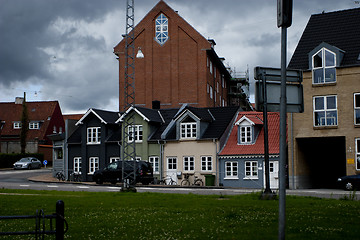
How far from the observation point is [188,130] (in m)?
44.3

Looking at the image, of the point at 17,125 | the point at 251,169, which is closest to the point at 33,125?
the point at 17,125

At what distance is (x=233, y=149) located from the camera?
41906 millimetres

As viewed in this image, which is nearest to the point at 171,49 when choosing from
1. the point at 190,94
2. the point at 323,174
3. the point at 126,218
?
the point at 190,94

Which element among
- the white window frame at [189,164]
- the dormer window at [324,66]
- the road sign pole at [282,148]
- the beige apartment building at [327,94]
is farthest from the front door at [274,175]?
the road sign pole at [282,148]

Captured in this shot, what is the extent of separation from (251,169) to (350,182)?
9312 millimetres

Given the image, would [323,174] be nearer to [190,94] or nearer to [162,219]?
[190,94]

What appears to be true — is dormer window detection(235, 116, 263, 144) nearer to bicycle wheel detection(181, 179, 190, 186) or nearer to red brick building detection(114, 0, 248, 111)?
bicycle wheel detection(181, 179, 190, 186)

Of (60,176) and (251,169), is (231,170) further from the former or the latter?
(60,176)

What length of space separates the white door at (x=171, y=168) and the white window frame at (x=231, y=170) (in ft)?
15.6

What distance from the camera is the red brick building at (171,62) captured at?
5659 centimetres

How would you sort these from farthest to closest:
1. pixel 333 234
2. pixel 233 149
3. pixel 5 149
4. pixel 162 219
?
pixel 5 149
pixel 233 149
pixel 162 219
pixel 333 234

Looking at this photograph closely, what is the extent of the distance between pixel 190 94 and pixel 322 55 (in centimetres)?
2260

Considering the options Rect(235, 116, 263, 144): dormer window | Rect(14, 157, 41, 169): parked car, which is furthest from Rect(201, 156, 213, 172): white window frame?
Rect(14, 157, 41, 169): parked car

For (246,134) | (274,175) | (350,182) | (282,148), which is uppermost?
(246,134)
